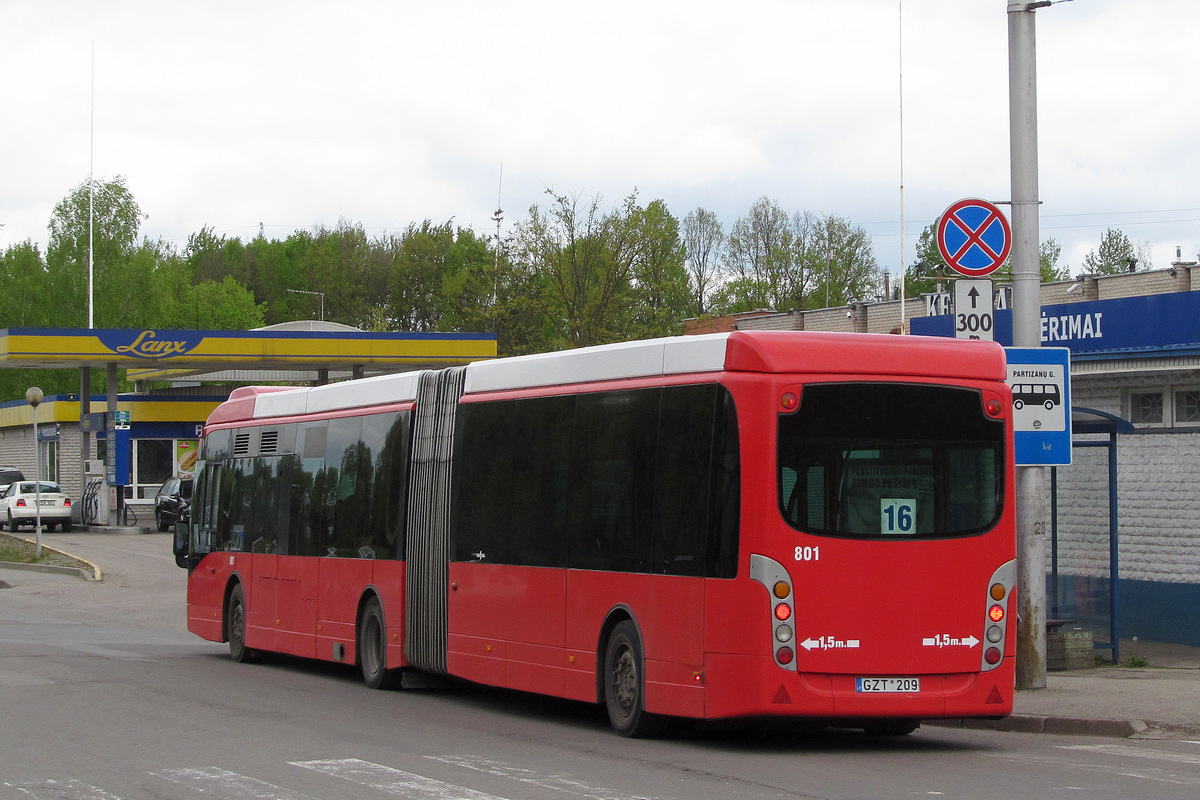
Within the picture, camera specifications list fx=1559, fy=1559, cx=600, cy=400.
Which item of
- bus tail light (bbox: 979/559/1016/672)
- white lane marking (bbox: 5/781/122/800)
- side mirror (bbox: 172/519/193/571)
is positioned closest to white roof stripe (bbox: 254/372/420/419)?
side mirror (bbox: 172/519/193/571)

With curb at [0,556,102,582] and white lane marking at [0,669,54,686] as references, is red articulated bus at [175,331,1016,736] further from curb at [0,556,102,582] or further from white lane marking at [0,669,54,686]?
curb at [0,556,102,582]

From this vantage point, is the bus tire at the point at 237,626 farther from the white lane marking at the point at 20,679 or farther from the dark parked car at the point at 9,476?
the dark parked car at the point at 9,476

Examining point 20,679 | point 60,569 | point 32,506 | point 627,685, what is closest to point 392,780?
point 627,685

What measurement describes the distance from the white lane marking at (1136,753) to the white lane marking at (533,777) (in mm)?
4030

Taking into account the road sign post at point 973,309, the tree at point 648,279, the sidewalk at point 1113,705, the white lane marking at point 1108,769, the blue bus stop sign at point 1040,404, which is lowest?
the sidewalk at point 1113,705

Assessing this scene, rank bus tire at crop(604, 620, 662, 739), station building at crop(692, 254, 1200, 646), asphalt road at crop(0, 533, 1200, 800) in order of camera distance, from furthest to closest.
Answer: station building at crop(692, 254, 1200, 646) < bus tire at crop(604, 620, 662, 739) < asphalt road at crop(0, 533, 1200, 800)

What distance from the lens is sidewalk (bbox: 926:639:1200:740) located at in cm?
1196

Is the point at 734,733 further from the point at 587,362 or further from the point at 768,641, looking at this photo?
the point at 587,362

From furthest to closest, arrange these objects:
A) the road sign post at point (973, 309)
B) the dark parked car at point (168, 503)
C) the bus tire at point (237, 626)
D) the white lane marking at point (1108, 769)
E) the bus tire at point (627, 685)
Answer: the dark parked car at point (168, 503) → the bus tire at point (237, 626) → the road sign post at point (973, 309) → the bus tire at point (627, 685) → the white lane marking at point (1108, 769)

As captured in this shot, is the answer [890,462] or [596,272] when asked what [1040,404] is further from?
[596,272]

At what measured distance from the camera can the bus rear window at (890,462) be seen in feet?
34.3

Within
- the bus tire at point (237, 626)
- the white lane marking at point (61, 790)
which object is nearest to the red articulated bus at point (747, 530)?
the white lane marking at point (61, 790)

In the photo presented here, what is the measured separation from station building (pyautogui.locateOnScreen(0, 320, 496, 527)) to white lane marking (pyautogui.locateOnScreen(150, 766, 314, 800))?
3856 cm

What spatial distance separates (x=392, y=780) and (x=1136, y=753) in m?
5.20
